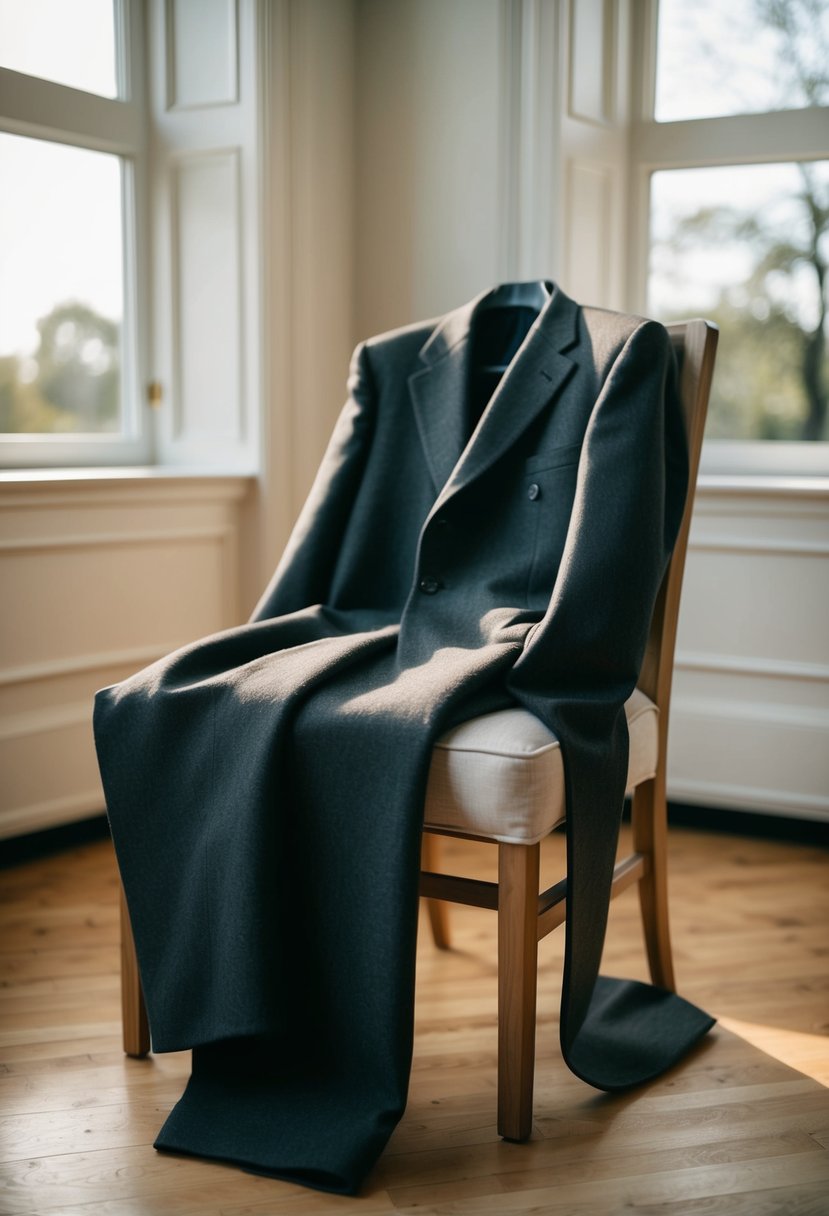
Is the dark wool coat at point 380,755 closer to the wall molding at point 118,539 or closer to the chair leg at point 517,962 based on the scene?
the chair leg at point 517,962

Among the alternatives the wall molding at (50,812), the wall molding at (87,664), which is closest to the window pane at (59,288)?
the wall molding at (87,664)

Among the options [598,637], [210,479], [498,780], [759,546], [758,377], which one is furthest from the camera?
[758,377]

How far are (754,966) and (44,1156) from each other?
3.89ft

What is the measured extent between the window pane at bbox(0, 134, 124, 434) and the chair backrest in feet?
4.86

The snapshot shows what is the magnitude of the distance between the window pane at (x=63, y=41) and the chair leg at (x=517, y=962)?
2049 mm

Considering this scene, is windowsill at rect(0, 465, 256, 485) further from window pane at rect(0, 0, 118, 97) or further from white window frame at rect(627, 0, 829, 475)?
white window frame at rect(627, 0, 829, 475)

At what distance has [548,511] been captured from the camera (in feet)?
5.74

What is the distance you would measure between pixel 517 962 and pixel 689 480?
76 cm

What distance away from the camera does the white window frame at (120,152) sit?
258cm

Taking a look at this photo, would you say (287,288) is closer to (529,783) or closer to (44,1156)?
(529,783)

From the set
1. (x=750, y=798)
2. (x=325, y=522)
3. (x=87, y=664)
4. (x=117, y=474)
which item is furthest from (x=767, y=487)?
(x=87, y=664)

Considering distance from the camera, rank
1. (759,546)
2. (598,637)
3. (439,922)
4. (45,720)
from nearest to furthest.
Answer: (598,637)
(439,922)
(45,720)
(759,546)

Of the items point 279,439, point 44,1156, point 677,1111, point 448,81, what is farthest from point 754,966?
point 448,81

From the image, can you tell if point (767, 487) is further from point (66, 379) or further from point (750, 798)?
point (66, 379)
